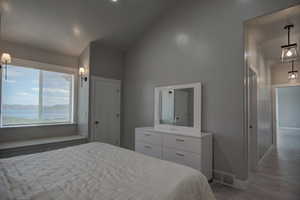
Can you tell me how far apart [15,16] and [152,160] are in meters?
3.50

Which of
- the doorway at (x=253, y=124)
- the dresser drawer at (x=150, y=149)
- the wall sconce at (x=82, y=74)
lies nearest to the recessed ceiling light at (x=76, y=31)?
the wall sconce at (x=82, y=74)

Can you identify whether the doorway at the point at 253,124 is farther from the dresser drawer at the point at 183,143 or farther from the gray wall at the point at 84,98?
the gray wall at the point at 84,98

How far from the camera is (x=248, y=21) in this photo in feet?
8.55

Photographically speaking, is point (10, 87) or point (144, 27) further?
point (144, 27)

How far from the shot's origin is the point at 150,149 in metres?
3.31

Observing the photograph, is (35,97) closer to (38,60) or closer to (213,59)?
(38,60)

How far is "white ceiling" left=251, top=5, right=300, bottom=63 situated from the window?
14.6 feet

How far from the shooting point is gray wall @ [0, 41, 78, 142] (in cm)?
328

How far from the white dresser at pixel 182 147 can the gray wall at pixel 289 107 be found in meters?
9.63

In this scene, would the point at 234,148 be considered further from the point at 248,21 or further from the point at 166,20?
the point at 166,20

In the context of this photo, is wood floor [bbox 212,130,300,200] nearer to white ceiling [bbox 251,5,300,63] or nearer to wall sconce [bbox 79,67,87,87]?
white ceiling [bbox 251,5,300,63]

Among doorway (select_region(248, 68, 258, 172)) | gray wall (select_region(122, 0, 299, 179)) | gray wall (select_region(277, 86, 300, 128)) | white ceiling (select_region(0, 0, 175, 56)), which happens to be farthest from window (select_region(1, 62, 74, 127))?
gray wall (select_region(277, 86, 300, 128))

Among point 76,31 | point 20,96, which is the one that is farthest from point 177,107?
point 20,96

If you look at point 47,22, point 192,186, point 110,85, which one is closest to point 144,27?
point 110,85
